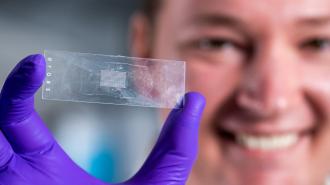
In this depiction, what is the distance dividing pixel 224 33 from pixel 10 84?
64cm

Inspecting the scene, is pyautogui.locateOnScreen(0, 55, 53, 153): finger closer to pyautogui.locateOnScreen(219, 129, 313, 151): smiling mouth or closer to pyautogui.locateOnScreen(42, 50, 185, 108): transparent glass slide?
pyautogui.locateOnScreen(42, 50, 185, 108): transparent glass slide

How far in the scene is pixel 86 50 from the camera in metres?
2.77

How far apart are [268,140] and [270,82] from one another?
0.23 metres

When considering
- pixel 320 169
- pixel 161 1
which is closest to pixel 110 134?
pixel 161 1

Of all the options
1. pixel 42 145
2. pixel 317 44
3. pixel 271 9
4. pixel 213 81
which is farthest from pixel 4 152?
pixel 317 44

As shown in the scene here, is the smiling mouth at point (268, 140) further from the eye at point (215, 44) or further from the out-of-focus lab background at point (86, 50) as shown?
the out-of-focus lab background at point (86, 50)

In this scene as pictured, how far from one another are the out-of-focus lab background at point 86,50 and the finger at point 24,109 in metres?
1.60

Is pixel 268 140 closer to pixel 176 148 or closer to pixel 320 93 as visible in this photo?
pixel 320 93

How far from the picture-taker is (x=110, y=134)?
282 centimetres

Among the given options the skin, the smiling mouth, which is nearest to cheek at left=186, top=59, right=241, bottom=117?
the skin

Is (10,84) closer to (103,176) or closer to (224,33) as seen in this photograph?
(224,33)

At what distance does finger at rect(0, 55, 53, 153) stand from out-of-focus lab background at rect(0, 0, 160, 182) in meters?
1.60

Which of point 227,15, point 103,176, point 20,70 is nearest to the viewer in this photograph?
point 20,70

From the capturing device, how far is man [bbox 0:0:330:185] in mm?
1148
